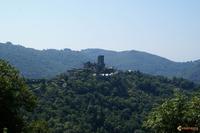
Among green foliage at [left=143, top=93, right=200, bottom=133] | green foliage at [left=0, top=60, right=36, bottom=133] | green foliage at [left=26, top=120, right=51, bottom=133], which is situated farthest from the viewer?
green foliage at [left=26, top=120, right=51, bottom=133]

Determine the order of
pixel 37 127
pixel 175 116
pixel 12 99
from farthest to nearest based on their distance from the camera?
pixel 37 127, pixel 12 99, pixel 175 116

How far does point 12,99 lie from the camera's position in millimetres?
48875

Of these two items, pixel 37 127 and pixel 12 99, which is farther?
pixel 37 127

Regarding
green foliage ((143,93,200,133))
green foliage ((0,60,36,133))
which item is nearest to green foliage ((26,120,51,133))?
green foliage ((0,60,36,133))

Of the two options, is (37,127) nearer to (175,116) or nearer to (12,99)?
(12,99)

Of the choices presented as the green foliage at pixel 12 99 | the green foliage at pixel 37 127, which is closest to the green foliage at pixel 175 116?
the green foliage at pixel 37 127

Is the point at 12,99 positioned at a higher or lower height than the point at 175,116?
higher

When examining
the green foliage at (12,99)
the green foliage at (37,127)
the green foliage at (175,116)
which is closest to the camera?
the green foliage at (175,116)

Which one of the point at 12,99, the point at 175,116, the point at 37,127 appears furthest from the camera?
the point at 37,127

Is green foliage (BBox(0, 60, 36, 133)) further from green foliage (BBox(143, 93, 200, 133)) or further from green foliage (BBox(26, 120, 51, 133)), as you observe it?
green foliage (BBox(143, 93, 200, 133))

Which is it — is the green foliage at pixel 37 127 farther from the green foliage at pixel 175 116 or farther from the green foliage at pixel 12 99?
the green foliage at pixel 175 116

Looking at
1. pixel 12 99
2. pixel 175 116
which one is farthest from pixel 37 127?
pixel 175 116

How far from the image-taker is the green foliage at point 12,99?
47.4m

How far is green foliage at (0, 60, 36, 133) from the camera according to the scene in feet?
155
